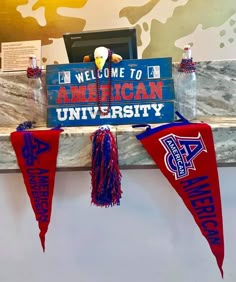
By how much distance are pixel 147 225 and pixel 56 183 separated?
36cm

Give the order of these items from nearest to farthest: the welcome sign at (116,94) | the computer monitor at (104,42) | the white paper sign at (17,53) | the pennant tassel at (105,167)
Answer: the pennant tassel at (105,167)
the welcome sign at (116,94)
the computer monitor at (104,42)
the white paper sign at (17,53)

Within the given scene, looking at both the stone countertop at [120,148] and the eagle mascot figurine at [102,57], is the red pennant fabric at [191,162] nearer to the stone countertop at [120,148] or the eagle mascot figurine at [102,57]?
the stone countertop at [120,148]

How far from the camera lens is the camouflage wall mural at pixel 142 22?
8.39 feet

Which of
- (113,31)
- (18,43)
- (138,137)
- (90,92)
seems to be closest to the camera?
(138,137)

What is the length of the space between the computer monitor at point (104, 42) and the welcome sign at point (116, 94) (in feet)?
0.49

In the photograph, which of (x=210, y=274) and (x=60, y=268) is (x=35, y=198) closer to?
(x=60, y=268)

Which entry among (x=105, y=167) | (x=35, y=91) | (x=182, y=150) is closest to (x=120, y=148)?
(x=105, y=167)

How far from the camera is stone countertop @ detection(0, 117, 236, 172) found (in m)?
0.89

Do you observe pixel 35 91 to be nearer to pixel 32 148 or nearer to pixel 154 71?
pixel 32 148

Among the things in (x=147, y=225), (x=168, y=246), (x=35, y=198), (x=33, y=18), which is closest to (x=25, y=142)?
(x=35, y=198)

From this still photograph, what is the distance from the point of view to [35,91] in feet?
3.57

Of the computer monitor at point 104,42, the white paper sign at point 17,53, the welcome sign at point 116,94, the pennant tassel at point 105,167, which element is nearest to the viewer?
the pennant tassel at point 105,167

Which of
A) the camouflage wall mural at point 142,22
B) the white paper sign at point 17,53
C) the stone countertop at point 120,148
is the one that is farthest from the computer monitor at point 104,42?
the camouflage wall mural at point 142,22

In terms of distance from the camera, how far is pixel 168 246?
3.45ft
